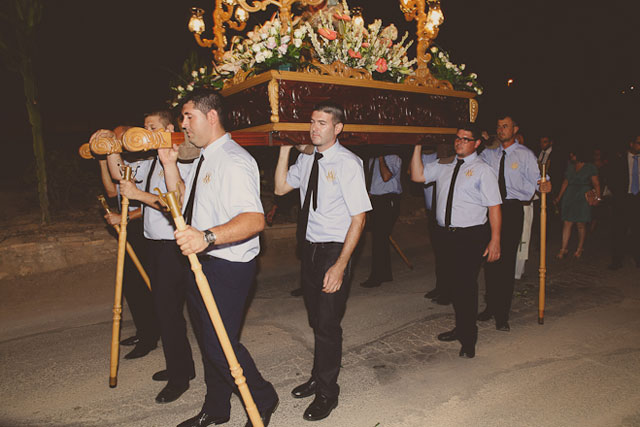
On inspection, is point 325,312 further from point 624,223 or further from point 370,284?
point 624,223

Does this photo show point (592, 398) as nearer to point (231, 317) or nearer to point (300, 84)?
point (231, 317)

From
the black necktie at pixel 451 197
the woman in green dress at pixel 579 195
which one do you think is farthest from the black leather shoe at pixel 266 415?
the woman in green dress at pixel 579 195

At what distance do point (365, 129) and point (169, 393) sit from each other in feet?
9.41

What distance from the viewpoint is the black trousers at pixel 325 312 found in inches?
133

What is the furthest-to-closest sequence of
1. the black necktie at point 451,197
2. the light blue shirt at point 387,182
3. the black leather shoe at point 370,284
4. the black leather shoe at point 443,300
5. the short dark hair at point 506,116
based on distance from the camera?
the light blue shirt at point 387,182
the black leather shoe at point 370,284
the black leather shoe at point 443,300
the short dark hair at point 506,116
the black necktie at point 451,197

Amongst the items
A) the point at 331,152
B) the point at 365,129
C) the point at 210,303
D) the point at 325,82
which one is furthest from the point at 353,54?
the point at 210,303

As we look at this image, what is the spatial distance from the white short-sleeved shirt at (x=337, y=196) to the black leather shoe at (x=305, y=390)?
1.28m

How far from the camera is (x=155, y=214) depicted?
3828 mm

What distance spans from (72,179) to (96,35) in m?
5.04

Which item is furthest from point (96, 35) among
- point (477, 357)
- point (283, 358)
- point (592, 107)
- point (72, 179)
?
point (592, 107)

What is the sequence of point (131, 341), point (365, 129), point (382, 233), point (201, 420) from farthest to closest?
1. point (382, 233)
2. point (131, 341)
3. point (365, 129)
4. point (201, 420)

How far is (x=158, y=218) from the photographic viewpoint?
3789 millimetres

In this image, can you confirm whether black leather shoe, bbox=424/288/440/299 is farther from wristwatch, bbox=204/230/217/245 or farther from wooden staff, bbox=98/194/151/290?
wristwatch, bbox=204/230/217/245

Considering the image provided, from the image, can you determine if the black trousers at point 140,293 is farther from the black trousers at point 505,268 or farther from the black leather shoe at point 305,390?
the black trousers at point 505,268
